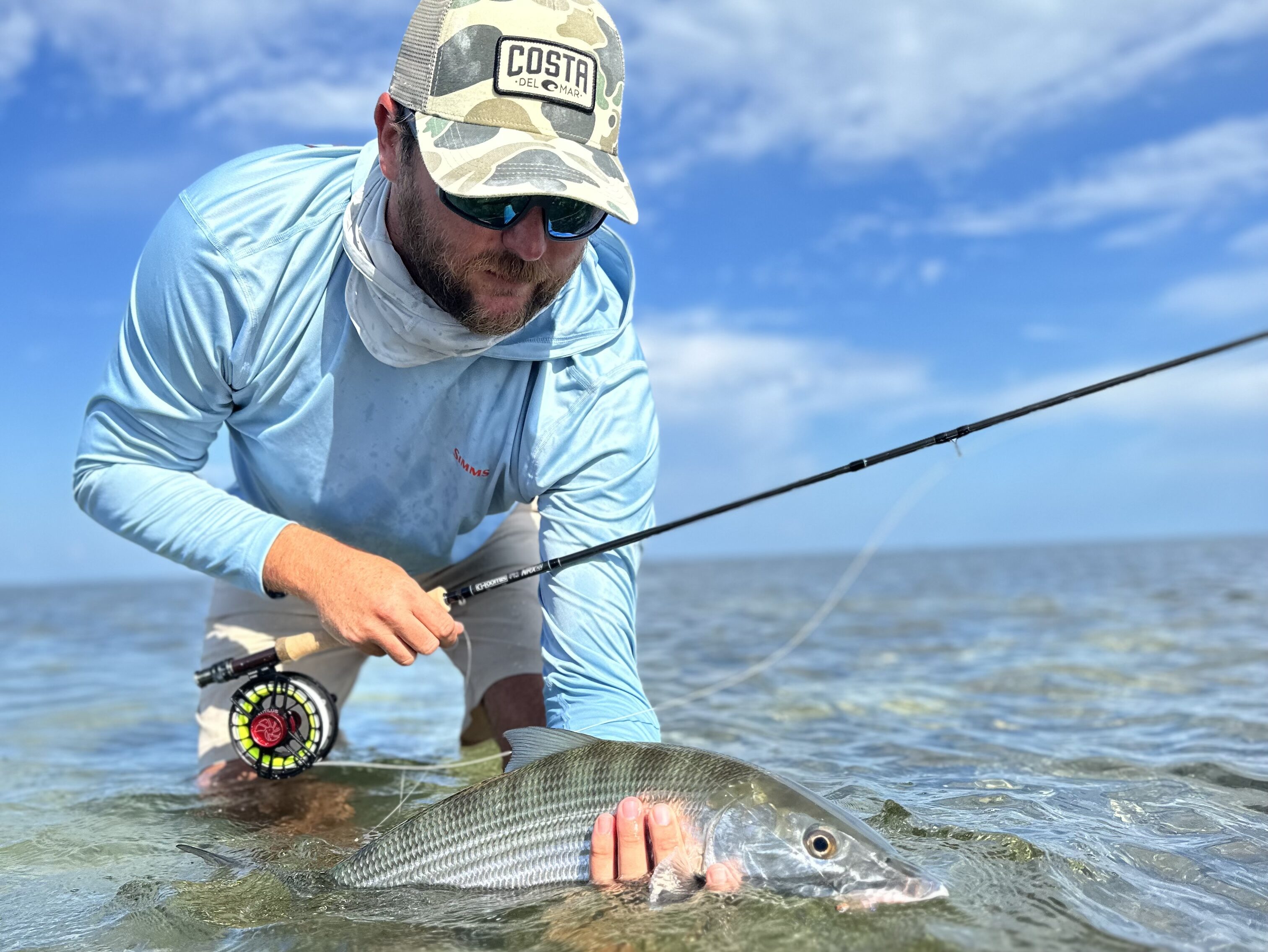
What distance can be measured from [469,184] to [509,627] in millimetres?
2080

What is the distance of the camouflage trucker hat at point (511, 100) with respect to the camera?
8.64ft

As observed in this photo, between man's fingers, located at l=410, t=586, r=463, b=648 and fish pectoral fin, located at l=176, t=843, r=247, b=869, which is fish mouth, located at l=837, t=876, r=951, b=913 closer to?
man's fingers, located at l=410, t=586, r=463, b=648

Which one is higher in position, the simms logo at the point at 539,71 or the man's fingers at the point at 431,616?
the simms logo at the point at 539,71

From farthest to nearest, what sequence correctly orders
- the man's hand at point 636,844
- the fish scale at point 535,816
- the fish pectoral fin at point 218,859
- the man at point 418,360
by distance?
the fish pectoral fin at point 218,859 < the man at point 418,360 < the fish scale at point 535,816 < the man's hand at point 636,844

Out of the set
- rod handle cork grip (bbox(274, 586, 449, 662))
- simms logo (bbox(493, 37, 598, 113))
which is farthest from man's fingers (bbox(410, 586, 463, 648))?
simms logo (bbox(493, 37, 598, 113))

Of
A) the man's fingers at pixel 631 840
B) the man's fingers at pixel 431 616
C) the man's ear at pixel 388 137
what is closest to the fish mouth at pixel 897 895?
the man's fingers at pixel 631 840

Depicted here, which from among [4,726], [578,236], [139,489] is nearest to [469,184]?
[578,236]

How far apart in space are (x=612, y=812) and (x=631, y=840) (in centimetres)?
11

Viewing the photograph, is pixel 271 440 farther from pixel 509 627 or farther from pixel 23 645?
pixel 23 645

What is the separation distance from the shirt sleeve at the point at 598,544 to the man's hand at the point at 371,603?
443 mm

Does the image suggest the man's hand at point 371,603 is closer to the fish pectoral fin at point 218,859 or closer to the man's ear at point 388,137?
the fish pectoral fin at point 218,859

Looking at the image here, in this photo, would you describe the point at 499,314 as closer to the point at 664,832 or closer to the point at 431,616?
the point at 431,616

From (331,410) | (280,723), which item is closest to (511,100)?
(331,410)

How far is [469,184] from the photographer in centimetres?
261
